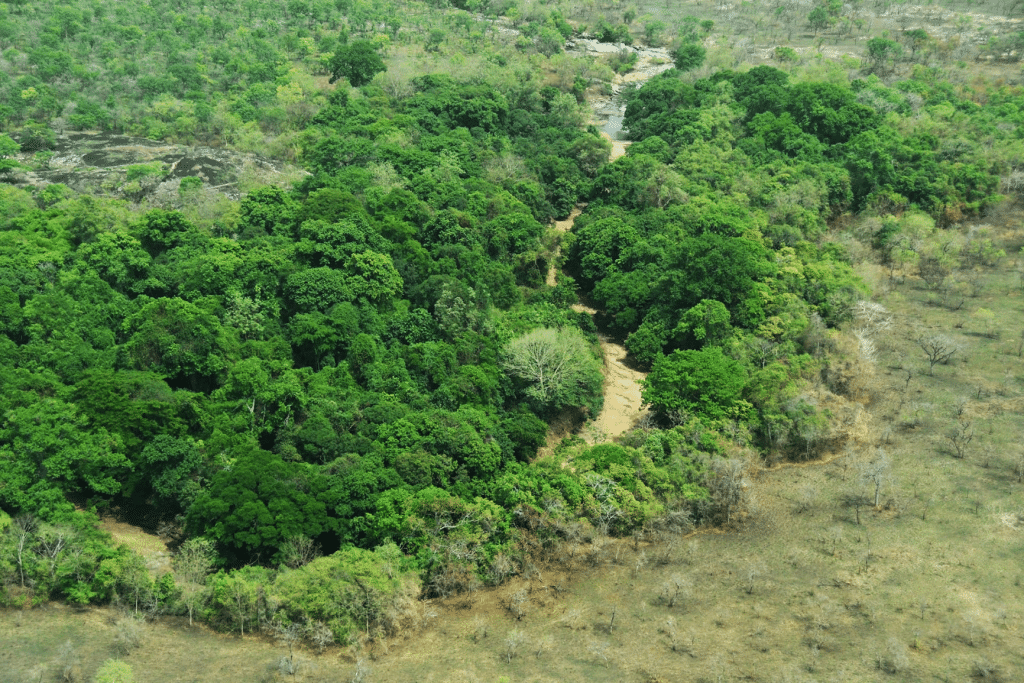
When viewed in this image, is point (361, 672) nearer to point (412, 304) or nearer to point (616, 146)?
point (412, 304)

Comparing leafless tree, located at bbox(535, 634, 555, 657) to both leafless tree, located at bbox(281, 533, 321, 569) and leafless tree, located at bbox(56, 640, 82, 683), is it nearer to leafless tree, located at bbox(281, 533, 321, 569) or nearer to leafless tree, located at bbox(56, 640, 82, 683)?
leafless tree, located at bbox(281, 533, 321, 569)

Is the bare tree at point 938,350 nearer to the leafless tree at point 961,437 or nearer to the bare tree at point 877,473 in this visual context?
the leafless tree at point 961,437

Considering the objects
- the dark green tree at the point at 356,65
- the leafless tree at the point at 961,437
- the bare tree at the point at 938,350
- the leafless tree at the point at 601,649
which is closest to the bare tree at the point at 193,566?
the leafless tree at the point at 601,649

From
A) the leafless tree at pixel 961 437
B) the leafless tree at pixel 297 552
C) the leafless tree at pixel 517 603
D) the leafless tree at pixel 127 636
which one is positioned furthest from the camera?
the leafless tree at pixel 961 437

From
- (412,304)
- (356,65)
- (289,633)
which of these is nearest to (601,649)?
(289,633)

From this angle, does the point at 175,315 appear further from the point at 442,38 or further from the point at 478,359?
the point at 442,38

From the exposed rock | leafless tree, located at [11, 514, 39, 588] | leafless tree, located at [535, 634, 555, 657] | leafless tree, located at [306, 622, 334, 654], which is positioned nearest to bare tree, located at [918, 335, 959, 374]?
leafless tree, located at [535, 634, 555, 657]
